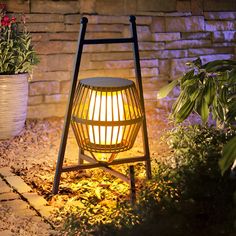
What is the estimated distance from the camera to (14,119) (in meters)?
4.80

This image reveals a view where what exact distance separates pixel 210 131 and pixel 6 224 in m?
1.49

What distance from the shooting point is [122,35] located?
18.0 ft

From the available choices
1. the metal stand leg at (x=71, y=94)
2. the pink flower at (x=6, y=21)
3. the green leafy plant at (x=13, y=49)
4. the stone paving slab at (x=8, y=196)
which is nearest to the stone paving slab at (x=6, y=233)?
the stone paving slab at (x=8, y=196)

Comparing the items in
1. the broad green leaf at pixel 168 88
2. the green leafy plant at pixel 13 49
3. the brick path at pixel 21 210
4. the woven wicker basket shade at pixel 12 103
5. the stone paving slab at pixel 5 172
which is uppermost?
the green leafy plant at pixel 13 49

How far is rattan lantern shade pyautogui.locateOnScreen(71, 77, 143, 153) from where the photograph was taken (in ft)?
10.8

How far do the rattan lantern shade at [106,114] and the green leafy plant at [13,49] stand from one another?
152cm

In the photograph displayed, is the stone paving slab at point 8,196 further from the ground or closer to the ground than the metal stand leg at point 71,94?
closer to the ground

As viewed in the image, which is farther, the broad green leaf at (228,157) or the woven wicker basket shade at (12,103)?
the woven wicker basket shade at (12,103)

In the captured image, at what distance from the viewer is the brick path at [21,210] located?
294cm

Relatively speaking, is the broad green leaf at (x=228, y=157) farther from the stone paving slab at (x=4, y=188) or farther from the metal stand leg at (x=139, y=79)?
the stone paving slab at (x=4, y=188)

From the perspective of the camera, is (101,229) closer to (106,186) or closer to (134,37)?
(106,186)

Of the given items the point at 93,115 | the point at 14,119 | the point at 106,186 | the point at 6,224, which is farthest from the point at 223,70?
the point at 14,119

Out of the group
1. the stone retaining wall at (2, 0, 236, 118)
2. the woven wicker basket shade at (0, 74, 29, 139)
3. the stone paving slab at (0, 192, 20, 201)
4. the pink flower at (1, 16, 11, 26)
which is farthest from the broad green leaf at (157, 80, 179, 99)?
the stone retaining wall at (2, 0, 236, 118)

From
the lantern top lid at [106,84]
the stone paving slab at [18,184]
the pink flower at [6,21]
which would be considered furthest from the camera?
the pink flower at [6,21]
